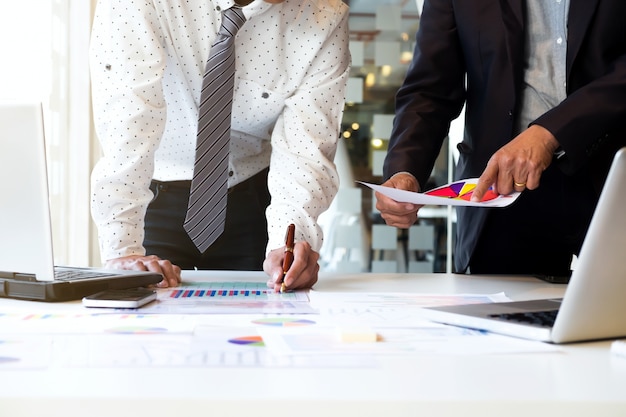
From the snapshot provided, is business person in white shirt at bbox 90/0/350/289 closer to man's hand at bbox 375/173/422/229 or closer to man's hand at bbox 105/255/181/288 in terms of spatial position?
man's hand at bbox 105/255/181/288

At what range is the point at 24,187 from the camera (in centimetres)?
97

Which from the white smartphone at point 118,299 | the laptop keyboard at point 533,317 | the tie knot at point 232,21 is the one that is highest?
the tie knot at point 232,21

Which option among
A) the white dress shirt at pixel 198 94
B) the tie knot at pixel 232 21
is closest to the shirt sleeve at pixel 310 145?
the white dress shirt at pixel 198 94

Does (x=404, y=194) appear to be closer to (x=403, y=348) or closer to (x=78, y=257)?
(x=403, y=348)

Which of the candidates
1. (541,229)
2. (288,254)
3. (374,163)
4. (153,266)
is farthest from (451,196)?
(374,163)

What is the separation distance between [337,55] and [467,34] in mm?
329

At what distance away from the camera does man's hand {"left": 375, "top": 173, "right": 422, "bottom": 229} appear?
1.56 metres

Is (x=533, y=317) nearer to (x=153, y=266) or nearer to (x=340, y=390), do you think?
(x=340, y=390)

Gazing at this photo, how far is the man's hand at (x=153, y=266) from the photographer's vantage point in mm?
1325

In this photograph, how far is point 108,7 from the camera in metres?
1.57

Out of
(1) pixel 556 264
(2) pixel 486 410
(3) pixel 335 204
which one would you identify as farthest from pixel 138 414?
(3) pixel 335 204

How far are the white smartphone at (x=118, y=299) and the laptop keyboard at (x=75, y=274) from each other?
0.34 feet

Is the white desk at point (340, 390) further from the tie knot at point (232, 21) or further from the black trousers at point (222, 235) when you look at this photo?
the black trousers at point (222, 235)

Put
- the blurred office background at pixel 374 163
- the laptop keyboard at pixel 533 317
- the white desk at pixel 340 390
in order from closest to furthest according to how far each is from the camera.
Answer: the white desk at pixel 340 390
the laptop keyboard at pixel 533 317
the blurred office background at pixel 374 163
